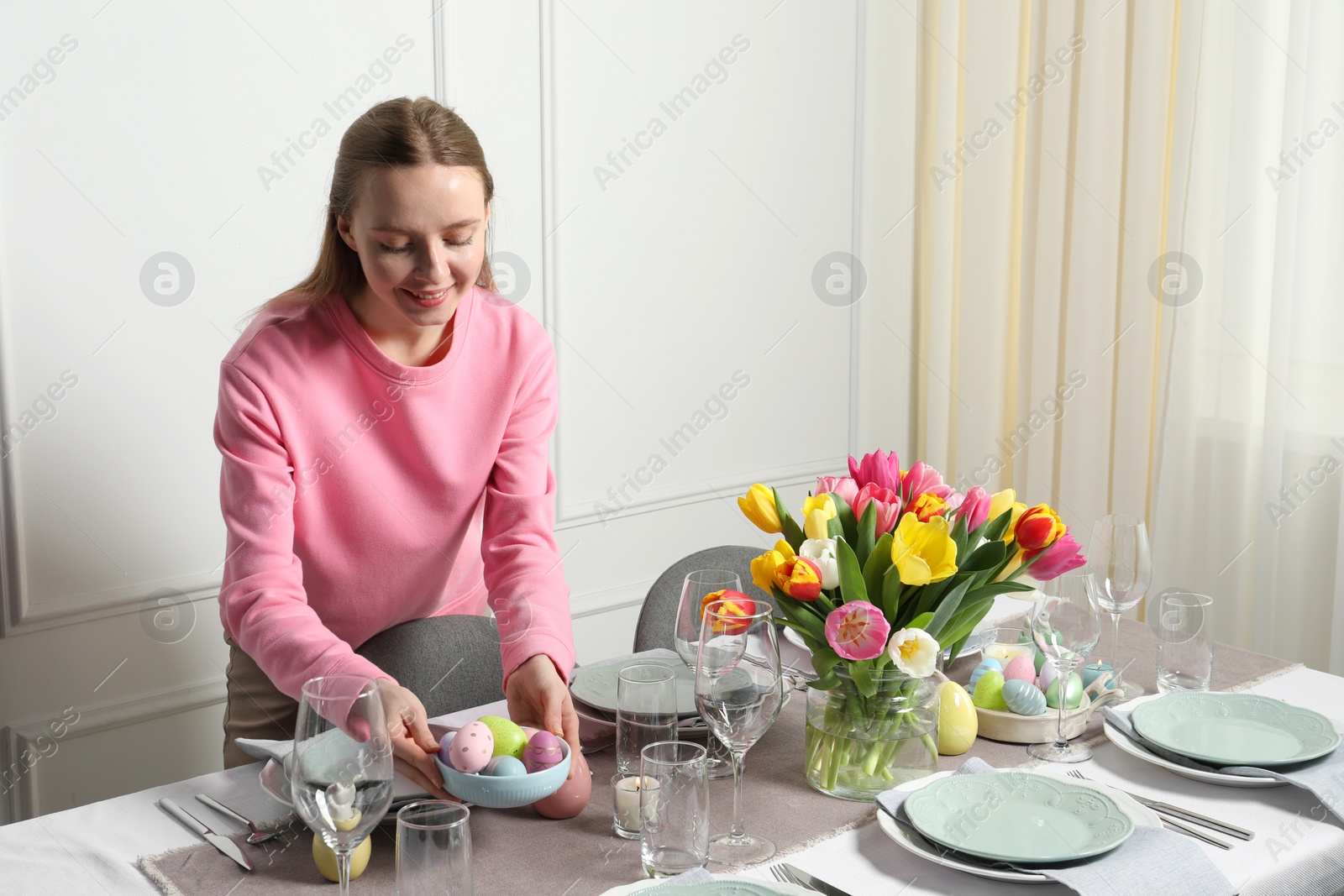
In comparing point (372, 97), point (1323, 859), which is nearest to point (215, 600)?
point (372, 97)

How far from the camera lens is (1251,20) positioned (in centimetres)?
246

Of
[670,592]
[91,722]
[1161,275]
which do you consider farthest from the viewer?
[1161,275]

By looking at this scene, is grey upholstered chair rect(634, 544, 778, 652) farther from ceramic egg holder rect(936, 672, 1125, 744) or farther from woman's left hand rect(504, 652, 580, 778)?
ceramic egg holder rect(936, 672, 1125, 744)

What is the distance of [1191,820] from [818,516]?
1.60 feet

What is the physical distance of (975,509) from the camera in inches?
49.2

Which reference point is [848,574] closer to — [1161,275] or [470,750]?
[470,750]

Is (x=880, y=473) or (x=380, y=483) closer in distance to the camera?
(x=880, y=473)

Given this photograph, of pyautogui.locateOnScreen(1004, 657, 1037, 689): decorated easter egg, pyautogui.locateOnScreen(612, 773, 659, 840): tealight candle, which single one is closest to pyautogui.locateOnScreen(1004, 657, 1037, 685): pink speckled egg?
pyautogui.locateOnScreen(1004, 657, 1037, 689): decorated easter egg

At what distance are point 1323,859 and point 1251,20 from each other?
1995mm

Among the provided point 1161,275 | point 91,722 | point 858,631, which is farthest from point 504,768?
point 1161,275

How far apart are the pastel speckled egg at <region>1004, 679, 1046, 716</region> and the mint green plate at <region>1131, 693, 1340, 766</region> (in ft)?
0.36

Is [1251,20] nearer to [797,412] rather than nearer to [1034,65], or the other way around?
[1034,65]

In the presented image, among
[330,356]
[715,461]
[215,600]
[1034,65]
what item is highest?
[1034,65]

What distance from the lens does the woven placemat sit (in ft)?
3.43
